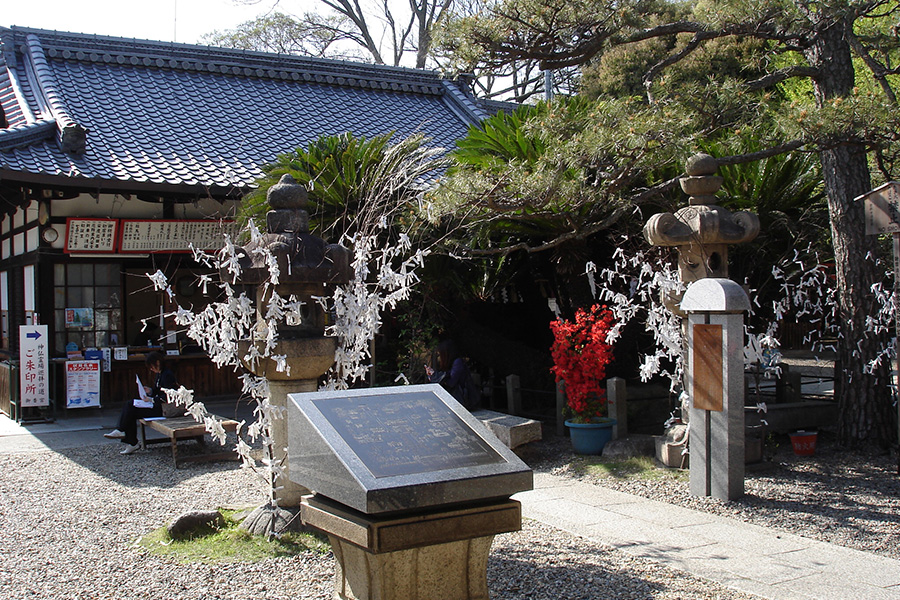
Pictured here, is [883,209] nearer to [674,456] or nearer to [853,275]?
[853,275]

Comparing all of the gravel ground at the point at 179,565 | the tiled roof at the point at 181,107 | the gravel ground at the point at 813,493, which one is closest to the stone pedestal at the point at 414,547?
the gravel ground at the point at 179,565

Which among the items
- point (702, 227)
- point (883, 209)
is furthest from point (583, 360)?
point (883, 209)

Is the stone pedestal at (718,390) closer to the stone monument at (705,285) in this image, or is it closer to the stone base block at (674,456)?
the stone monument at (705,285)

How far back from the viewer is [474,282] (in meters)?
10.6

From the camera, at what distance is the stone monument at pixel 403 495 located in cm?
366

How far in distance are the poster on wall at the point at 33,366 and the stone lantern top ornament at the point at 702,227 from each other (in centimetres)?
808

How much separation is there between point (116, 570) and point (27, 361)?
677cm

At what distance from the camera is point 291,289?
5.68 meters

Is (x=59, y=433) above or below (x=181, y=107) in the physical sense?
below

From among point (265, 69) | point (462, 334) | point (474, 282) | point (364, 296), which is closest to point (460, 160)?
point (474, 282)

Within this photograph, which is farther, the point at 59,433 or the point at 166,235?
the point at 166,235

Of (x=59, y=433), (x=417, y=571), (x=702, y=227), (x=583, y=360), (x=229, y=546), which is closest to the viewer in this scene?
(x=417, y=571)

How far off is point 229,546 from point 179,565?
36cm

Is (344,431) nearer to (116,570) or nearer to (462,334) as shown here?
(116,570)
